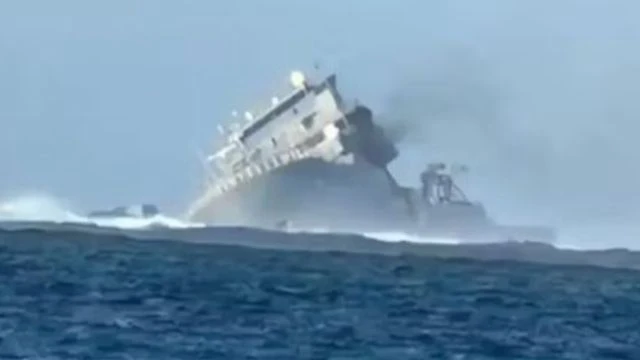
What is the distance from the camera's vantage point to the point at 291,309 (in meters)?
53.5

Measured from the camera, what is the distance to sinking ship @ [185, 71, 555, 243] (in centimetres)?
9600

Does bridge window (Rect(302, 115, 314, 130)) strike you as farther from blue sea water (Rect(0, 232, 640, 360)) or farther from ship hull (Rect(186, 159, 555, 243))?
blue sea water (Rect(0, 232, 640, 360))

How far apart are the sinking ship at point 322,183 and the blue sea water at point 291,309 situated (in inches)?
450

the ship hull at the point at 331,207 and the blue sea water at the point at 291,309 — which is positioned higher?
the ship hull at the point at 331,207

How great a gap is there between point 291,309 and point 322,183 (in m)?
47.3

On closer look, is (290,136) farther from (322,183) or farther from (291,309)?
(291,309)

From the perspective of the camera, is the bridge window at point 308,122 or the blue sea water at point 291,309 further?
the bridge window at point 308,122

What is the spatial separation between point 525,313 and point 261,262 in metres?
25.0

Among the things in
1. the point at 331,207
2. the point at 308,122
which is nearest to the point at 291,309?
the point at 308,122

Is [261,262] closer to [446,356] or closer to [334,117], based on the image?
[334,117]

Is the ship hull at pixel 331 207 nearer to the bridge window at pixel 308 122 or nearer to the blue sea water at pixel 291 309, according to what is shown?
the bridge window at pixel 308 122

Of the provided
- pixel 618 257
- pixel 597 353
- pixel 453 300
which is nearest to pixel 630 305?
pixel 453 300

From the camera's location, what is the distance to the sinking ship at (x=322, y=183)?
→ 9600 cm

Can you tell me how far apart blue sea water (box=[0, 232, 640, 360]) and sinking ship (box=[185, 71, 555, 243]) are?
11.4 meters
